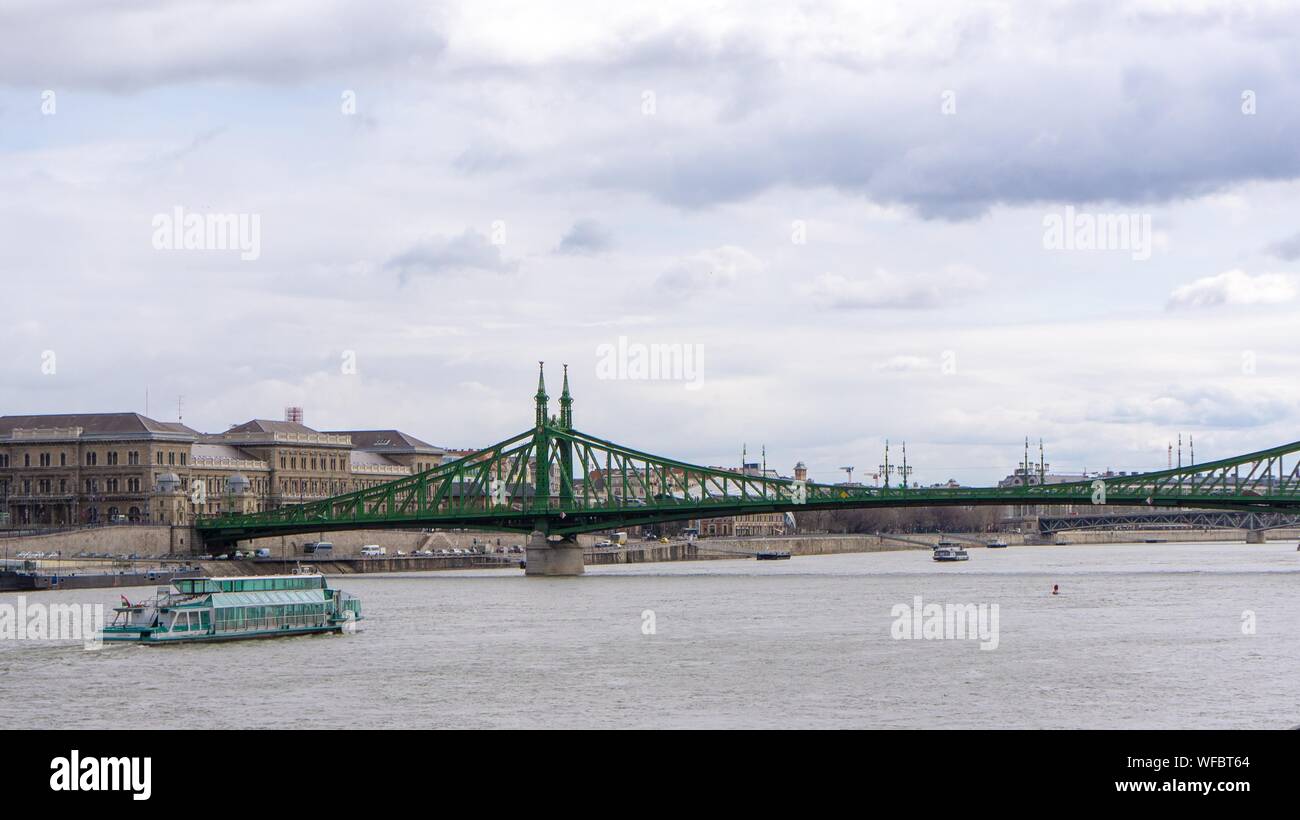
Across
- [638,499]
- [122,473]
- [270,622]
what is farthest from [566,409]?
[270,622]

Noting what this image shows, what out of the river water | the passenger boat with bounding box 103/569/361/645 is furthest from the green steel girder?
the passenger boat with bounding box 103/569/361/645

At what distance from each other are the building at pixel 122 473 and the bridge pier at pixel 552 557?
108 ft

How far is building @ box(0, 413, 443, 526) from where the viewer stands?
452ft

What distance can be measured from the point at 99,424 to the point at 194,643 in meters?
92.0

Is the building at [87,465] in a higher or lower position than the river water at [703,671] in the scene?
higher

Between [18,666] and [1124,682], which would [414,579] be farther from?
[1124,682]

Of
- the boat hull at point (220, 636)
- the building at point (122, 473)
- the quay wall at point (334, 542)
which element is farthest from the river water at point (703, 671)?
the building at point (122, 473)

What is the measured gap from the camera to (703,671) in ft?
147

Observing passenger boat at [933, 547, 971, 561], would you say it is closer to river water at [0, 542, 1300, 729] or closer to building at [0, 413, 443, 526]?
building at [0, 413, 443, 526]

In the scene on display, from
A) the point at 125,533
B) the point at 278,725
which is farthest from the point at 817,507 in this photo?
the point at 278,725

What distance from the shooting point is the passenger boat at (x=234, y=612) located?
5509 cm

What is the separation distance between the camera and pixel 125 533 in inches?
4697

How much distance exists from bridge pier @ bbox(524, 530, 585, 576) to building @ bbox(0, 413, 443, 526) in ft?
108

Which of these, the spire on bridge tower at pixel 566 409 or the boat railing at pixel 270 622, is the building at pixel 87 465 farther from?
the boat railing at pixel 270 622
